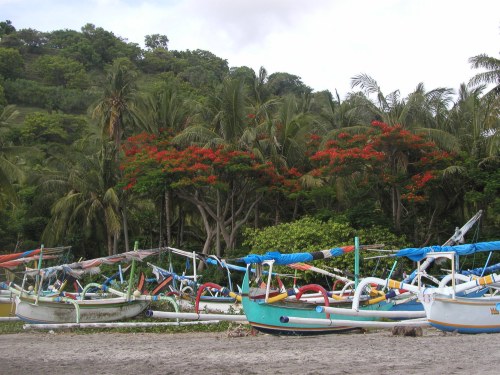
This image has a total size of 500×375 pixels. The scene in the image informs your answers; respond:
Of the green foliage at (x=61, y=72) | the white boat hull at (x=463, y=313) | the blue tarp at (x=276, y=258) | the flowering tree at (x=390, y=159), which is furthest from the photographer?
the green foliage at (x=61, y=72)

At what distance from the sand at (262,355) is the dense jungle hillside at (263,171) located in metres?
12.1

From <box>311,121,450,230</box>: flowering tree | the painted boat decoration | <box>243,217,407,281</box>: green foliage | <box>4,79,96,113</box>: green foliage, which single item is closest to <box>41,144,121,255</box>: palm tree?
<box>243,217,407,281</box>: green foliage

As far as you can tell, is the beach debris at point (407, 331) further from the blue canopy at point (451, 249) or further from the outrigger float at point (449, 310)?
the blue canopy at point (451, 249)

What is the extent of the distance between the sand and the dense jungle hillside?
476 inches

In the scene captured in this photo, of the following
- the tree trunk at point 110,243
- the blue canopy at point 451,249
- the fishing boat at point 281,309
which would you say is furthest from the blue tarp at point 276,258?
the tree trunk at point 110,243

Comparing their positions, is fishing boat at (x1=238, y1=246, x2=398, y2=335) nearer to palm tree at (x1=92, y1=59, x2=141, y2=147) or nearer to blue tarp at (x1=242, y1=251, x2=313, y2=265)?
blue tarp at (x1=242, y1=251, x2=313, y2=265)

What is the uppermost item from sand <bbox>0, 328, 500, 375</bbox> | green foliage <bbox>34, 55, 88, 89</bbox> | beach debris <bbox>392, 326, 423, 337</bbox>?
green foliage <bbox>34, 55, 88, 89</bbox>

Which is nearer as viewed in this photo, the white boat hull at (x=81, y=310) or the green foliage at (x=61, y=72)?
the white boat hull at (x=81, y=310)

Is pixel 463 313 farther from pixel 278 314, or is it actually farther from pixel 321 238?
pixel 321 238

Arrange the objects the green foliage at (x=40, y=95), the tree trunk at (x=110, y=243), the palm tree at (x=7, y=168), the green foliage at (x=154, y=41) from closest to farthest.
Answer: the palm tree at (x=7, y=168), the tree trunk at (x=110, y=243), the green foliage at (x=40, y=95), the green foliage at (x=154, y=41)

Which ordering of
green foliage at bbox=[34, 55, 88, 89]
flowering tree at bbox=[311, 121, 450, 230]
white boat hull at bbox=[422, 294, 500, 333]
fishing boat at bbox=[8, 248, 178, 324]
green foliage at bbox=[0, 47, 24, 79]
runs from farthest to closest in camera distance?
green foliage at bbox=[0, 47, 24, 79] → green foliage at bbox=[34, 55, 88, 89] → flowering tree at bbox=[311, 121, 450, 230] → fishing boat at bbox=[8, 248, 178, 324] → white boat hull at bbox=[422, 294, 500, 333]

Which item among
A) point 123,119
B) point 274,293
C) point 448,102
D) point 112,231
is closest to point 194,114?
point 123,119

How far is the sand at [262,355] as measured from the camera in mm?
10555

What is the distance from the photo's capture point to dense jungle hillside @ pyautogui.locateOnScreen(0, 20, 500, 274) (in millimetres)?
28438
